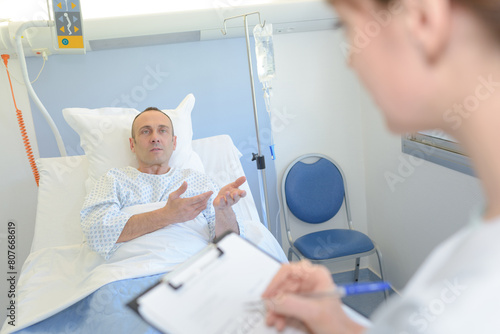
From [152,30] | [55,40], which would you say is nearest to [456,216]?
[152,30]

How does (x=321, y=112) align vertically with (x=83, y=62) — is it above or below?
below

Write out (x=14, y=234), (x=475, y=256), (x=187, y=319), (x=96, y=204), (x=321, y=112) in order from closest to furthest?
(x=475, y=256) < (x=187, y=319) < (x=96, y=204) < (x=14, y=234) < (x=321, y=112)

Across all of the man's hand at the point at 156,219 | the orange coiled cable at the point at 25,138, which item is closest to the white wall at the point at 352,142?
the man's hand at the point at 156,219

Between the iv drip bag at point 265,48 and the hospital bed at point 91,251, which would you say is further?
the iv drip bag at point 265,48

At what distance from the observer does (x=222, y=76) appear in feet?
9.18

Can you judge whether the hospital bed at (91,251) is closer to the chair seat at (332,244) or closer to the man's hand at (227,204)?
the man's hand at (227,204)

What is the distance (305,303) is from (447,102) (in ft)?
1.44

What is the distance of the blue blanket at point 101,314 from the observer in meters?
1.52

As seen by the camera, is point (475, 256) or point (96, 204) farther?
point (96, 204)

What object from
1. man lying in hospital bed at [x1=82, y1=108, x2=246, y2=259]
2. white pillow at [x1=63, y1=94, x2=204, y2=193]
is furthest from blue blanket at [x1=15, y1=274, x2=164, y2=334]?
white pillow at [x1=63, y1=94, x2=204, y2=193]

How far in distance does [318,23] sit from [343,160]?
3.21 ft

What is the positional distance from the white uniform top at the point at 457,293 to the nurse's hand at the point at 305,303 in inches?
10.6

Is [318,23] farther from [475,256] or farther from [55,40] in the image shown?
[475,256]

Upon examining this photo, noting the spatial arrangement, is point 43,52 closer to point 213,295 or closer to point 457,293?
point 213,295
